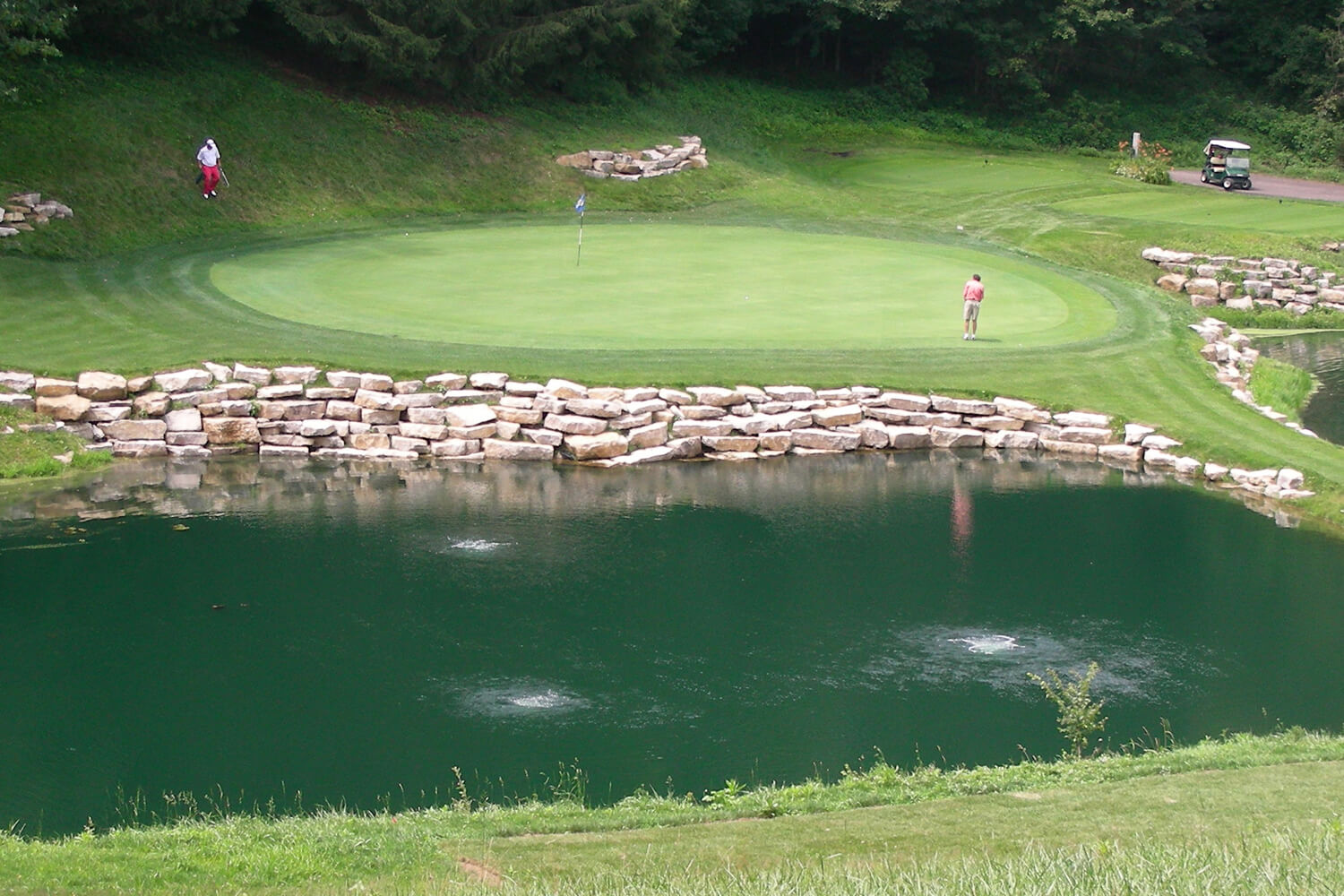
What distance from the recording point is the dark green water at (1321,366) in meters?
28.2

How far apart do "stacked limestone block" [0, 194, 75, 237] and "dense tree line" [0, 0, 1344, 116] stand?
201 inches

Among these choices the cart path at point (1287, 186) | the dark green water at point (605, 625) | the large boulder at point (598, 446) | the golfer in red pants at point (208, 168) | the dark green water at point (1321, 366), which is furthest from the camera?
the cart path at point (1287, 186)

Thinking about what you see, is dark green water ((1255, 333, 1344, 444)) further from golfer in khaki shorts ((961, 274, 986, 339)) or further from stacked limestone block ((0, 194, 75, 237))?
stacked limestone block ((0, 194, 75, 237))

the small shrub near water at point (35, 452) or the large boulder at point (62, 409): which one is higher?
the large boulder at point (62, 409)

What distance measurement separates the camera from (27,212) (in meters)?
32.6

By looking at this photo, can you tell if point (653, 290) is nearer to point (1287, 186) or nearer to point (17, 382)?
point (17, 382)

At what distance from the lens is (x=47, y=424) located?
78.0 feet

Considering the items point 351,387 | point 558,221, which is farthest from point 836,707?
point 558,221

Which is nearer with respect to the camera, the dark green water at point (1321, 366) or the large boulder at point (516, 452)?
the large boulder at point (516, 452)

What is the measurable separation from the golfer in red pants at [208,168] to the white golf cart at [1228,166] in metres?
32.5

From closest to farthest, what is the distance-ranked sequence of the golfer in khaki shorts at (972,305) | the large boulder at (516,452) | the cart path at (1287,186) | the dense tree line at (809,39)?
the large boulder at (516,452) → the golfer in khaki shorts at (972,305) → the dense tree line at (809,39) → the cart path at (1287,186)

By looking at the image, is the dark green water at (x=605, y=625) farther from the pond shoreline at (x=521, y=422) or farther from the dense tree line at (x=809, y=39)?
the dense tree line at (x=809, y=39)

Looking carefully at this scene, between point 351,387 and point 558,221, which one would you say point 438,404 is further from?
point 558,221

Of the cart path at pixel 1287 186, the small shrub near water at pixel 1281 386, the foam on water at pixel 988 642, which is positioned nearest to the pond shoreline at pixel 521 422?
the small shrub near water at pixel 1281 386
